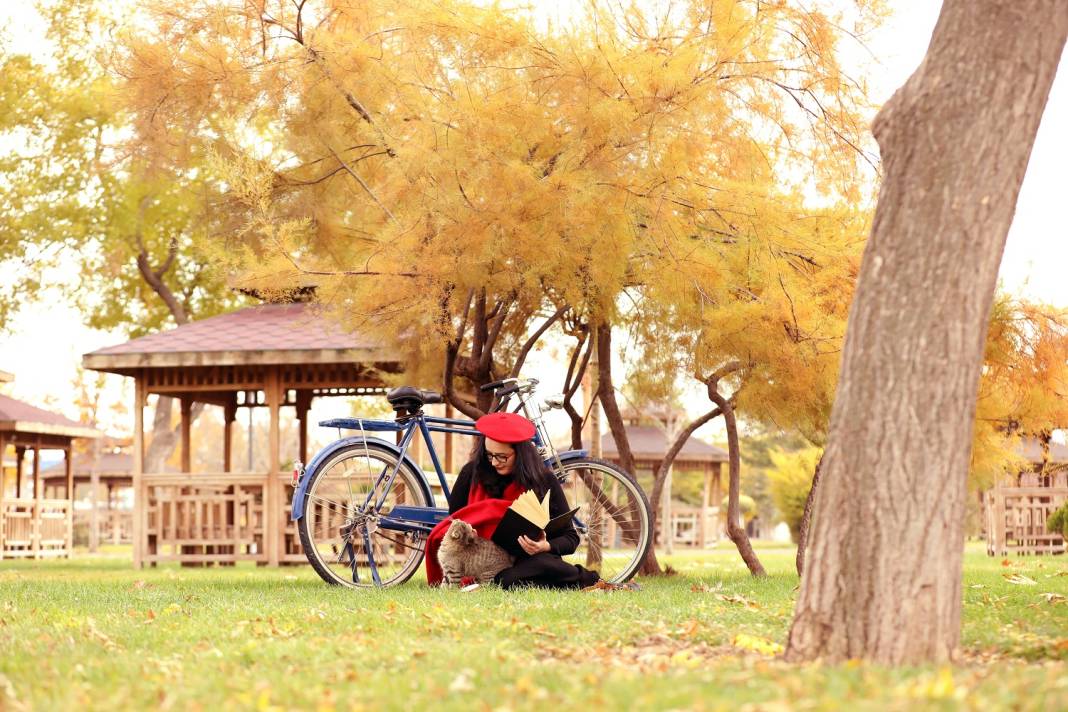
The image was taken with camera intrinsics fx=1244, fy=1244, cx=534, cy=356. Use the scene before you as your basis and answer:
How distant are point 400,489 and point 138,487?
6.91 meters

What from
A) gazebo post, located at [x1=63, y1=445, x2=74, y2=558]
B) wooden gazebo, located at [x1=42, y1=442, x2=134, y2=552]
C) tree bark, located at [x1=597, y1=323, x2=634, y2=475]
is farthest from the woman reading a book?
wooden gazebo, located at [x1=42, y1=442, x2=134, y2=552]

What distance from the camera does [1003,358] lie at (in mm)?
9008

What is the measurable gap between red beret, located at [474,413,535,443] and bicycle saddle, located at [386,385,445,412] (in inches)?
35.6

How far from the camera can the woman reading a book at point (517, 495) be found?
24.1ft

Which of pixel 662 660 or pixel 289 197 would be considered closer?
pixel 662 660

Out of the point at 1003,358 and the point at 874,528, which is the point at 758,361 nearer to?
the point at 1003,358

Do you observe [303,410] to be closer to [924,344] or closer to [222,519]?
[222,519]

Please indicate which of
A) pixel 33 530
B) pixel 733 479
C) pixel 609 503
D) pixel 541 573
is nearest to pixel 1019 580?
pixel 733 479

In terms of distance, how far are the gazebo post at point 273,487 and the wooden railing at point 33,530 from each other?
6957 millimetres

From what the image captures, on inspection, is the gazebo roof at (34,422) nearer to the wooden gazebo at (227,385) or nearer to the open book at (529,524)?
the wooden gazebo at (227,385)

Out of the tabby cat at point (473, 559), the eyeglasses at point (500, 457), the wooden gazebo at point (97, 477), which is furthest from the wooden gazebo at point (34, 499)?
the eyeglasses at point (500, 457)

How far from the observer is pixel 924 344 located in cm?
396

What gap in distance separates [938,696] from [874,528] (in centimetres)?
91

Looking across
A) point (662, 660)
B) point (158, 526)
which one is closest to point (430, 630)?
point (662, 660)
